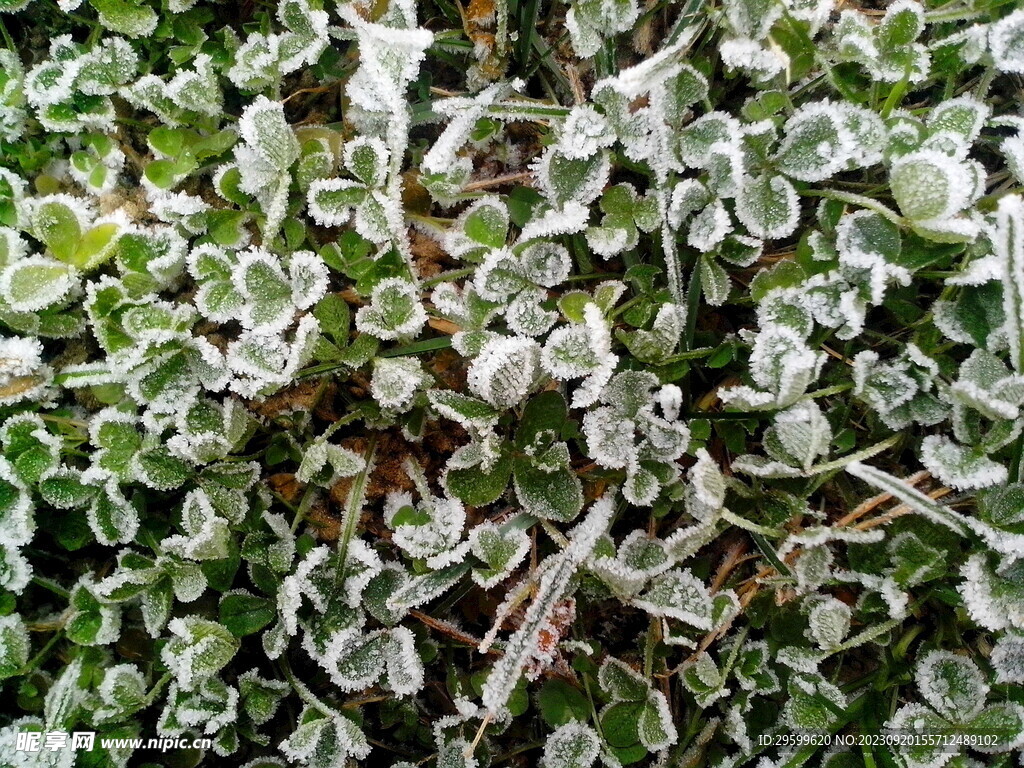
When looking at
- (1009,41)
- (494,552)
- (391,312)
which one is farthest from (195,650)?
(1009,41)

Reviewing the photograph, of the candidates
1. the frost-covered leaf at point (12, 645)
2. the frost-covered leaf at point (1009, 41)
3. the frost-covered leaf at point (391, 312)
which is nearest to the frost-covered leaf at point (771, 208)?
the frost-covered leaf at point (1009, 41)

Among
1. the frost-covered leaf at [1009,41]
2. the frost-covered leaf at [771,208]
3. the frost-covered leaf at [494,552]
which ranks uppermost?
the frost-covered leaf at [1009,41]

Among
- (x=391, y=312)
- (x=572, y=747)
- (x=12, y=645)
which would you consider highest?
(x=391, y=312)

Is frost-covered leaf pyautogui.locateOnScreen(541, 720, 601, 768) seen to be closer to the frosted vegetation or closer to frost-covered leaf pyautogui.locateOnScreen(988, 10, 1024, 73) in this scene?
the frosted vegetation

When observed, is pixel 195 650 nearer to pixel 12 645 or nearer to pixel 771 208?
pixel 12 645

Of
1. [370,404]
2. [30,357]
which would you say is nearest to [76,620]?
[30,357]

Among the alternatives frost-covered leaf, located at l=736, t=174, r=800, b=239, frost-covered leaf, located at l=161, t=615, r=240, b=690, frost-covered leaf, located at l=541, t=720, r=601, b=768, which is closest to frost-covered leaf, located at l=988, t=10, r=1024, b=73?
frost-covered leaf, located at l=736, t=174, r=800, b=239

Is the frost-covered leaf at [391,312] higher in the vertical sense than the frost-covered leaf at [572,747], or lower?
higher

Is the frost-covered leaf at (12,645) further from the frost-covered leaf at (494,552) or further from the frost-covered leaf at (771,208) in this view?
the frost-covered leaf at (771,208)
